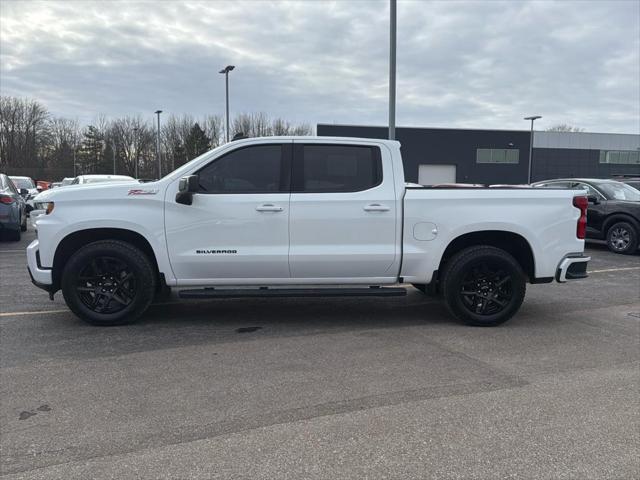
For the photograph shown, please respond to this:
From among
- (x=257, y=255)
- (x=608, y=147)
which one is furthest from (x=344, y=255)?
(x=608, y=147)

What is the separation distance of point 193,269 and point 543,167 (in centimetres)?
6593

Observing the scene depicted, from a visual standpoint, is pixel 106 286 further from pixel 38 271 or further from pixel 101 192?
pixel 101 192

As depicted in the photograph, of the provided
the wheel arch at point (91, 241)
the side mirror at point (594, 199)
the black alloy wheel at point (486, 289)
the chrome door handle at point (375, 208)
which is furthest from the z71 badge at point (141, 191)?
the side mirror at point (594, 199)

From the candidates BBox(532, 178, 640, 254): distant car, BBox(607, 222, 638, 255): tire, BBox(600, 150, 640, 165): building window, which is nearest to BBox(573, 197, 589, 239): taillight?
BBox(532, 178, 640, 254): distant car

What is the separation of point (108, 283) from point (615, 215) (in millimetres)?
11193

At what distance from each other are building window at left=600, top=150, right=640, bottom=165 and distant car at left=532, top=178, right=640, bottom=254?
61.4 metres

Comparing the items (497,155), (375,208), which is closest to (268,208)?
(375,208)

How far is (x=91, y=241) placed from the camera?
19.1 feet

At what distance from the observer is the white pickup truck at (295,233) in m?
5.62

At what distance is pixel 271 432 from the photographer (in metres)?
3.38

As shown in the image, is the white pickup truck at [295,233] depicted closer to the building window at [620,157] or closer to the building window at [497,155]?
the building window at [497,155]

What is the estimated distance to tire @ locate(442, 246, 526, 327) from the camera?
586 cm

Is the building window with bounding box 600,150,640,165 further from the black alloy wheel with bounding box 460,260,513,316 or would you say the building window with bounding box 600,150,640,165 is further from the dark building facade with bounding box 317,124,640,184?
the black alloy wheel with bounding box 460,260,513,316

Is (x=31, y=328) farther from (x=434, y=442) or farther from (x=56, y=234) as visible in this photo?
(x=434, y=442)
